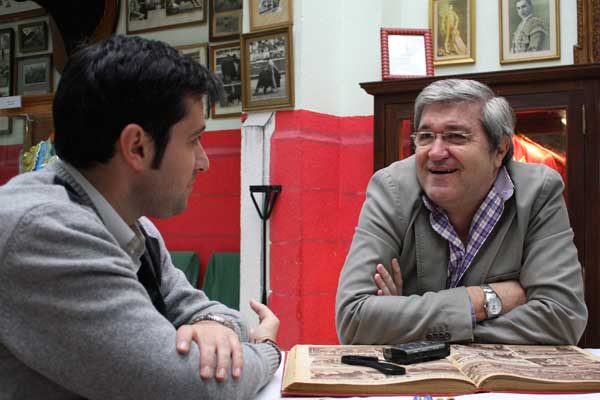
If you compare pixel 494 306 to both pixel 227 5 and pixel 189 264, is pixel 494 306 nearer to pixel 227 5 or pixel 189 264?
pixel 189 264

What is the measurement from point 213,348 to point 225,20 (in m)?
4.00

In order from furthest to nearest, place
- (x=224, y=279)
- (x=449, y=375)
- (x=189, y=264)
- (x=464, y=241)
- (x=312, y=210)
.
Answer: (x=189, y=264) → (x=224, y=279) → (x=312, y=210) → (x=464, y=241) → (x=449, y=375)

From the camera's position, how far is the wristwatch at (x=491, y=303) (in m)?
1.95

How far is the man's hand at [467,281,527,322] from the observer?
6.37 feet

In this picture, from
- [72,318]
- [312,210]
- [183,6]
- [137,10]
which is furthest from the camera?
[137,10]

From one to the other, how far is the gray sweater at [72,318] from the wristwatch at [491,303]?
111 cm

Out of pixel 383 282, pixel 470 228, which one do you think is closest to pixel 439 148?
pixel 470 228

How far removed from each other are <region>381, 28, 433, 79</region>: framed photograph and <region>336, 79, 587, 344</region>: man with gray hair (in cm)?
122

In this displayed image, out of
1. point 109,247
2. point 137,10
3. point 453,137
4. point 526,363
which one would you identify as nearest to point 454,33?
point 453,137

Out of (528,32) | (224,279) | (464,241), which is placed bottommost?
(224,279)

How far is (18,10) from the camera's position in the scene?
228 inches

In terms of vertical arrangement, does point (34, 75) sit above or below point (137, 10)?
below

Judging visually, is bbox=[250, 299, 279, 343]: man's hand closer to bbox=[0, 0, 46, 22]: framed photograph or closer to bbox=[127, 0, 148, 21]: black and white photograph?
bbox=[127, 0, 148, 21]: black and white photograph

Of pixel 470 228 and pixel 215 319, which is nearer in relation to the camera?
pixel 215 319
